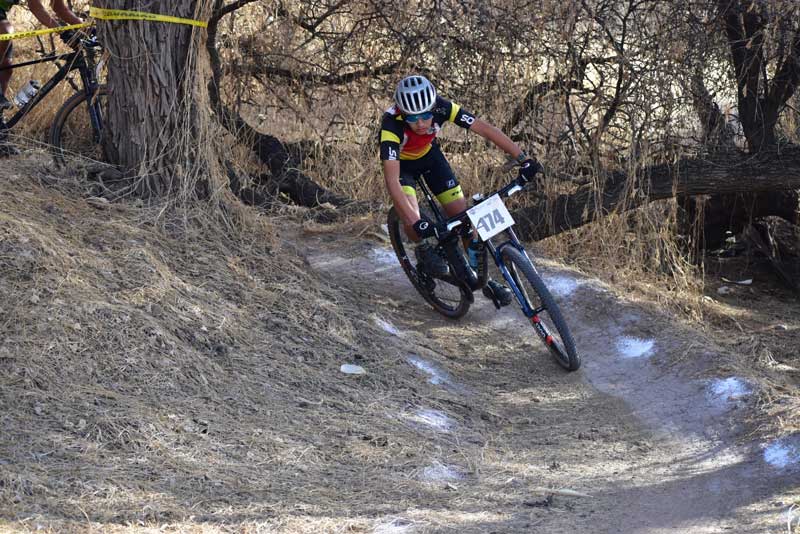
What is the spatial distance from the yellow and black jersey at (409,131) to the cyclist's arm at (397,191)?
0.06 meters

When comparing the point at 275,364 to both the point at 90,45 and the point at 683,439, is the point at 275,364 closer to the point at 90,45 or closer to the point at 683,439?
the point at 683,439

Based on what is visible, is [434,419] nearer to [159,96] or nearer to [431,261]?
[431,261]

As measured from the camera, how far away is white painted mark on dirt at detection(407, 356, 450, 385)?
6.21 metres

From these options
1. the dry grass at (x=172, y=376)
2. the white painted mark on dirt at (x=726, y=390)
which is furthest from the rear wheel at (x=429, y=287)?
the white painted mark on dirt at (x=726, y=390)

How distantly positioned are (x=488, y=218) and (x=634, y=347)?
5.36ft

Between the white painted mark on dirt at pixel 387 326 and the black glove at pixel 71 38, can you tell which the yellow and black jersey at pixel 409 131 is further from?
the black glove at pixel 71 38

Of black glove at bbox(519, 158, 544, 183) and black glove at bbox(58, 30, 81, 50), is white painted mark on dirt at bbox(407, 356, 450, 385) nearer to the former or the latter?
black glove at bbox(519, 158, 544, 183)

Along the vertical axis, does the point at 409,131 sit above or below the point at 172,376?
above

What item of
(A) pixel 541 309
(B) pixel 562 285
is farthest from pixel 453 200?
(B) pixel 562 285

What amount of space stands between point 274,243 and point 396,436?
257 centimetres

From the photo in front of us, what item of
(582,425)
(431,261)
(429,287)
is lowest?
(582,425)

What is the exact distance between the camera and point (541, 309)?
247 inches

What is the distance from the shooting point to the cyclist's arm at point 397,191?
20.8ft

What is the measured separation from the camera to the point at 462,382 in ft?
20.8
